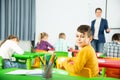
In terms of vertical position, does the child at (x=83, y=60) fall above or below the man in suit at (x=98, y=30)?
below

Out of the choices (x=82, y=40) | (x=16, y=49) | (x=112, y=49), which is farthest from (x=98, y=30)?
(x=82, y=40)

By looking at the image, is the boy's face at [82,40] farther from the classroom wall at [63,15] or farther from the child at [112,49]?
the classroom wall at [63,15]

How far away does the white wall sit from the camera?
9.27 meters

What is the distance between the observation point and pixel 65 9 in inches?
379

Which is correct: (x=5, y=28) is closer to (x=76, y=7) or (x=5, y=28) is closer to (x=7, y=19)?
(x=7, y=19)

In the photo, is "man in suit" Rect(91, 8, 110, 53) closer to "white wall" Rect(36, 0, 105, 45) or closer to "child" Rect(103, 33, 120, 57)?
"child" Rect(103, 33, 120, 57)

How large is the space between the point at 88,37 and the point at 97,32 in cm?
414

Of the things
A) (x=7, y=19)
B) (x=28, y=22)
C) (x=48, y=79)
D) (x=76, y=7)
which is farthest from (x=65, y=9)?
(x=48, y=79)

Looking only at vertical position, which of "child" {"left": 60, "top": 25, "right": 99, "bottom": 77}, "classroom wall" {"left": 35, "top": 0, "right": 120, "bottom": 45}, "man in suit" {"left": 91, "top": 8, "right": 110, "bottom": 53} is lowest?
"child" {"left": 60, "top": 25, "right": 99, "bottom": 77}

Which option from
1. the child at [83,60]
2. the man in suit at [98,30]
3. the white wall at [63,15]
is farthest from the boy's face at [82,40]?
the white wall at [63,15]

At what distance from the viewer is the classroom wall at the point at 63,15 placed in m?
9.27

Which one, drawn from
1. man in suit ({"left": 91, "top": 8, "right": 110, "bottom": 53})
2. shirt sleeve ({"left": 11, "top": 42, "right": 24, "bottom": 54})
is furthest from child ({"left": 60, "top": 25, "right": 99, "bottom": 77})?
man in suit ({"left": 91, "top": 8, "right": 110, "bottom": 53})

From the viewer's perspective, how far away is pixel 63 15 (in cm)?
966

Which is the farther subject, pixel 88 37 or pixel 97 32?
pixel 97 32
